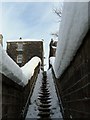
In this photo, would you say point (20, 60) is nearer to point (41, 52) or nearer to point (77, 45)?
point (41, 52)

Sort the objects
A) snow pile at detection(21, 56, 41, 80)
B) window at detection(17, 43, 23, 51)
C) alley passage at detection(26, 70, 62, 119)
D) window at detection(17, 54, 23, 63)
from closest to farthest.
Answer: alley passage at detection(26, 70, 62, 119) → snow pile at detection(21, 56, 41, 80) → window at detection(17, 54, 23, 63) → window at detection(17, 43, 23, 51)

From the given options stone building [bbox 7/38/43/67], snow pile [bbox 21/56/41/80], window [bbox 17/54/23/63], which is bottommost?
snow pile [bbox 21/56/41/80]

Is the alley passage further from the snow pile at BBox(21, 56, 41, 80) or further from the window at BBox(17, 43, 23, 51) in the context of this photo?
the window at BBox(17, 43, 23, 51)

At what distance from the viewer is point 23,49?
1296 inches

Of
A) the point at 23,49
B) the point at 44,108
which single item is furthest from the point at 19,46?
the point at 44,108

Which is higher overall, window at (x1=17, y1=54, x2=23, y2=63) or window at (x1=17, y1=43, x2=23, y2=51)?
window at (x1=17, y1=43, x2=23, y2=51)

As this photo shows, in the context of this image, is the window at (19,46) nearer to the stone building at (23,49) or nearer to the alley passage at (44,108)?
the stone building at (23,49)

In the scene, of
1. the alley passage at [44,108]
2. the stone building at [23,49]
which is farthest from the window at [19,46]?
the alley passage at [44,108]

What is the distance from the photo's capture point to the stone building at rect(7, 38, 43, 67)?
31.9 meters

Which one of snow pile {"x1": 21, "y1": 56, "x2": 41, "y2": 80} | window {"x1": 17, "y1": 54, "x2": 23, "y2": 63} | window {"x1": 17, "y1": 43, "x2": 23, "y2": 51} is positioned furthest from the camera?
window {"x1": 17, "y1": 43, "x2": 23, "y2": 51}

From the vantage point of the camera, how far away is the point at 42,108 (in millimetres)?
6703

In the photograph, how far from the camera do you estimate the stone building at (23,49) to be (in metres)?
31.9

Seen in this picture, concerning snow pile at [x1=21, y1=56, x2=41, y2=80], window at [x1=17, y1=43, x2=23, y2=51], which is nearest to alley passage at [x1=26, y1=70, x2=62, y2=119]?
snow pile at [x1=21, y1=56, x2=41, y2=80]

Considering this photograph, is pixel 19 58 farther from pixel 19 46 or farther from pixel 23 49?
pixel 19 46
